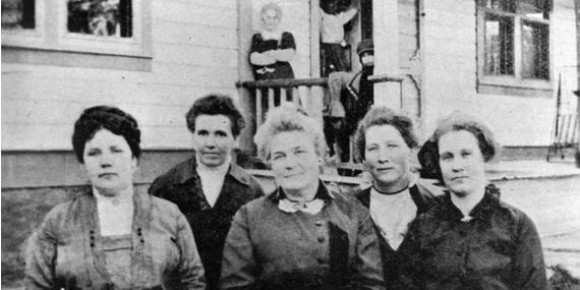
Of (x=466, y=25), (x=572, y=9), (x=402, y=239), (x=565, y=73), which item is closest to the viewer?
(x=402, y=239)

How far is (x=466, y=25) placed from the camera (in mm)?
5297

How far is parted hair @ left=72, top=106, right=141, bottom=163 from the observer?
1833 mm

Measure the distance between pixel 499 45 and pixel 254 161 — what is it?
2916 millimetres

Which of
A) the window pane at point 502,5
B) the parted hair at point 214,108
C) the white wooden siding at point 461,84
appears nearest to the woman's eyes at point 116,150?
the parted hair at point 214,108

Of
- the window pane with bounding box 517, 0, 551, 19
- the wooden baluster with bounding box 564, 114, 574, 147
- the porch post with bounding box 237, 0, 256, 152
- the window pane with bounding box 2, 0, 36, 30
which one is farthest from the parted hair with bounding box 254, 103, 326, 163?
the window pane with bounding box 517, 0, 551, 19

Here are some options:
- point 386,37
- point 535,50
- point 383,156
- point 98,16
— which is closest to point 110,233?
point 383,156

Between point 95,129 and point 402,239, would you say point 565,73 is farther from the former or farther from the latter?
point 95,129

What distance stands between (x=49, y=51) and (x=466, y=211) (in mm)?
2013

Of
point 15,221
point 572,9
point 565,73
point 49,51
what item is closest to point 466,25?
point 565,73

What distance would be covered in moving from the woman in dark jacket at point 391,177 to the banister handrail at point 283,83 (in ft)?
5.47

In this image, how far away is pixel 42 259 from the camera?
68.4 inches

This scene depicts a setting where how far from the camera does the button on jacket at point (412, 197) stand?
6.51 ft

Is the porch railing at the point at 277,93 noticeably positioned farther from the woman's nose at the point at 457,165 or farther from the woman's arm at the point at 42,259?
the woman's arm at the point at 42,259

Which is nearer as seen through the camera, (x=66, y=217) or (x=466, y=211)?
(x=66, y=217)
